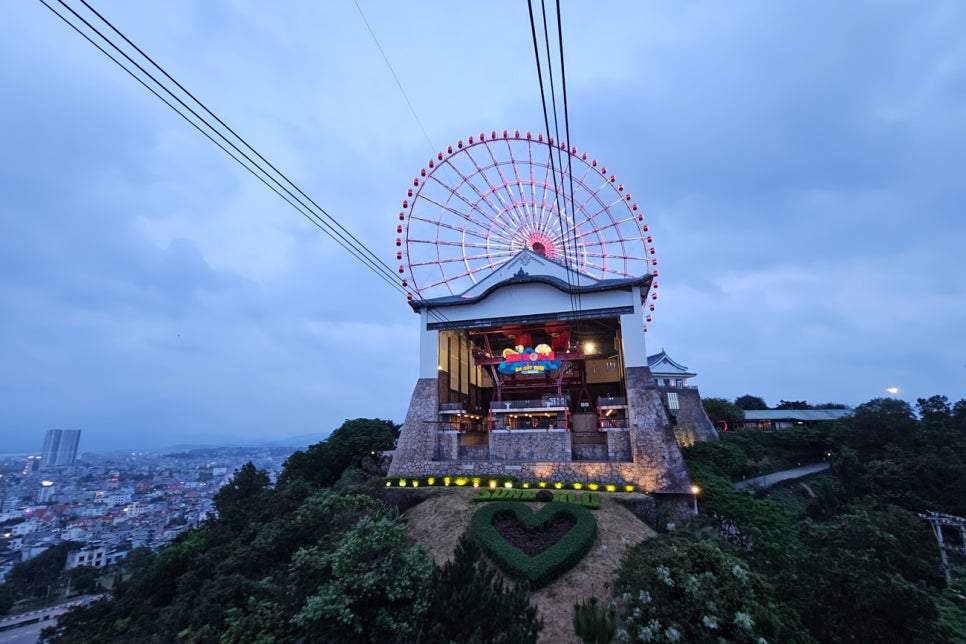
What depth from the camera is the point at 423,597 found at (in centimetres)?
1061

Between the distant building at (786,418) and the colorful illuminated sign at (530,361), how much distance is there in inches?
1442

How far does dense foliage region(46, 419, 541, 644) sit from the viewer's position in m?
8.21

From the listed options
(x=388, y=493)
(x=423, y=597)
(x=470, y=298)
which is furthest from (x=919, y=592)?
(x=470, y=298)

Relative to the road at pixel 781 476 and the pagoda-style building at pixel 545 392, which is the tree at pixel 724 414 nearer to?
the pagoda-style building at pixel 545 392

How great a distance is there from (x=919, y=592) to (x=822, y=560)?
5.85ft

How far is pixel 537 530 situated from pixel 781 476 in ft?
101

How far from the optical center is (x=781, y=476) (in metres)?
35.2

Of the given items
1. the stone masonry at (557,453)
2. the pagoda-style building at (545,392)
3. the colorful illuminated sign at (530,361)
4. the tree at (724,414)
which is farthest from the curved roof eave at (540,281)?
the tree at (724,414)

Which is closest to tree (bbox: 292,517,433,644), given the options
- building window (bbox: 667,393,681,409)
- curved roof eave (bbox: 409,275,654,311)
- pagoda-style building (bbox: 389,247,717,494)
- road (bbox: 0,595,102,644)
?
pagoda-style building (bbox: 389,247,717,494)

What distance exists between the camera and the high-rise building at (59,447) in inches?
5989

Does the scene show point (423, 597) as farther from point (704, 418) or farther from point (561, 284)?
point (704, 418)

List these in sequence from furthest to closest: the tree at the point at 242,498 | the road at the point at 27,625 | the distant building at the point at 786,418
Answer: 1. the distant building at the point at 786,418
2. the road at the point at 27,625
3. the tree at the point at 242,498

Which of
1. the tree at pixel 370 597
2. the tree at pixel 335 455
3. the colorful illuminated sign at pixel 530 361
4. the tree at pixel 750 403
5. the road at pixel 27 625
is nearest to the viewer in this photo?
the tree at pixel 370 597

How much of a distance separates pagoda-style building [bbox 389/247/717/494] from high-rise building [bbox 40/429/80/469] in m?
199
